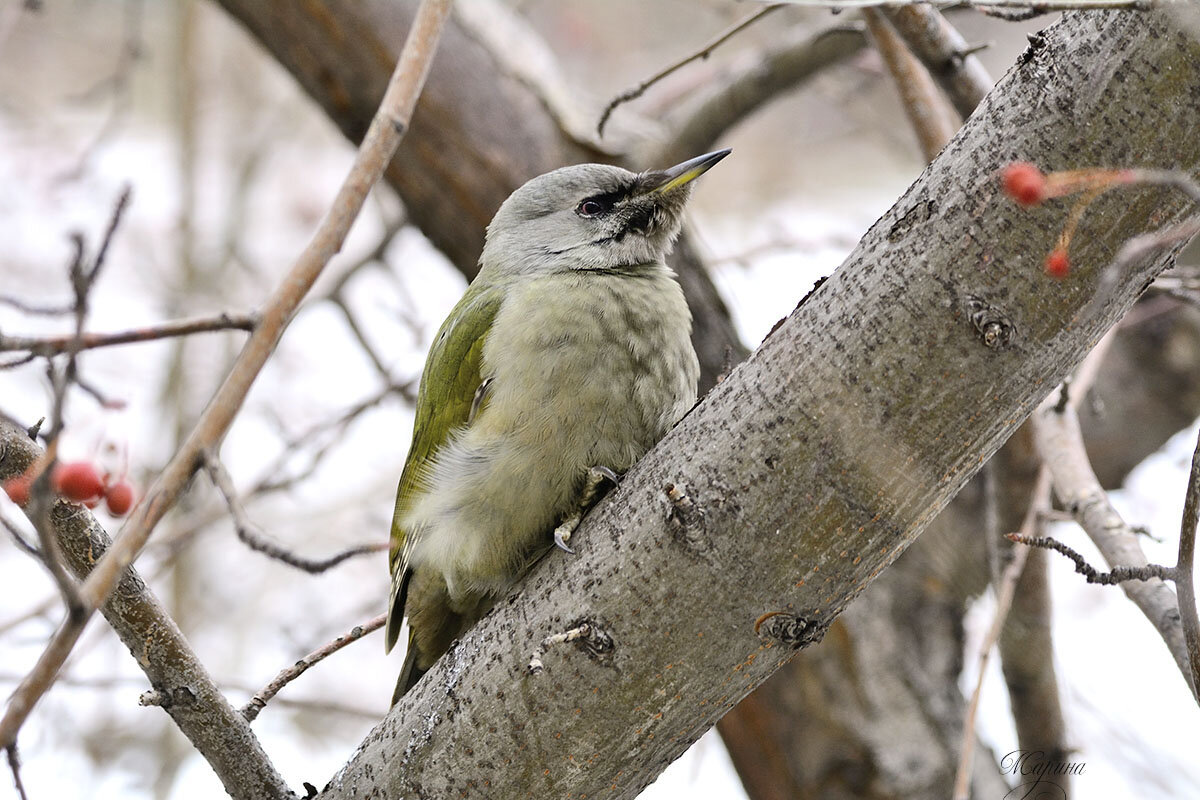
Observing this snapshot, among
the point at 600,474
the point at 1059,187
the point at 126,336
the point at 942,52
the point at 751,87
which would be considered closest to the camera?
the point at 126,336

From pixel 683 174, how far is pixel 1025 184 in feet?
6.72

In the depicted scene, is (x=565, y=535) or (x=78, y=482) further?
(x=565, y=535)

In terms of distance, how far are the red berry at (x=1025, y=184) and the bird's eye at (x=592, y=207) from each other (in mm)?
2042

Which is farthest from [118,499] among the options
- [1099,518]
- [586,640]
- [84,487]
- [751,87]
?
[751,87]

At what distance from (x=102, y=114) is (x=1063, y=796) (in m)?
7.60

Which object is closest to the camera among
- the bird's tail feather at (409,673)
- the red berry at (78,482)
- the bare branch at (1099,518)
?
the red berry at (78,482)

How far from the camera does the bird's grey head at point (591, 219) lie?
11.2 ft

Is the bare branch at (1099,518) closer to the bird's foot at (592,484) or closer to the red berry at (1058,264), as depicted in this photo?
the red berry at (1058,264)

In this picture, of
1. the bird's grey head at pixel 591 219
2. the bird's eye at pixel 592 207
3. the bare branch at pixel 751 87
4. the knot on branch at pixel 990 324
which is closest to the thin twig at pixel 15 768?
the knot on branch at pixel 990 324

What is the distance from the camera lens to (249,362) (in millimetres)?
1448

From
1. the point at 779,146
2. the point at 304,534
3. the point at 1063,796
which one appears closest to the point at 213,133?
the point at 304,534

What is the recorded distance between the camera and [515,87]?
4141 mm

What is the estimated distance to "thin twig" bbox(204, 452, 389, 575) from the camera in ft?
4.91

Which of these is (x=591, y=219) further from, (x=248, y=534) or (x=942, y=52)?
(x=248, y=534)
